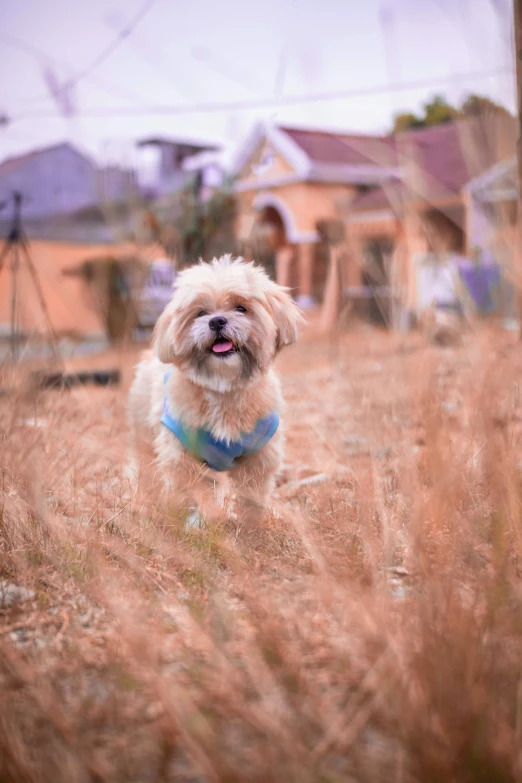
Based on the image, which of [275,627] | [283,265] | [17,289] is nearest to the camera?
[275,627]

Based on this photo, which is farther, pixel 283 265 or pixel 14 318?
pixel 283 265

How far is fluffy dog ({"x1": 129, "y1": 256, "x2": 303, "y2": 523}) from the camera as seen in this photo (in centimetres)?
340

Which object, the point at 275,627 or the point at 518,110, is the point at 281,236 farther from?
the point at 275,627

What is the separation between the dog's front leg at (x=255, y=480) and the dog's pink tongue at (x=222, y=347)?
544 mm

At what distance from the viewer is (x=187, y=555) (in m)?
2.68

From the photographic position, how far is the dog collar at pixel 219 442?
11.4ft

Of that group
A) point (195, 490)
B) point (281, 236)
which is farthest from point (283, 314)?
point (281, 236)

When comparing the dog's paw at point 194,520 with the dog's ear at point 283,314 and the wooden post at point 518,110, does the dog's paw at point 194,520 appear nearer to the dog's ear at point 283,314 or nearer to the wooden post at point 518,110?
the dog's ear at point 283,314

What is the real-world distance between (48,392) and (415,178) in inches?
90.6

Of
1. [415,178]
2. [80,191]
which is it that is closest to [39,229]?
[80,191]

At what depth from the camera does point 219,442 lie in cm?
346

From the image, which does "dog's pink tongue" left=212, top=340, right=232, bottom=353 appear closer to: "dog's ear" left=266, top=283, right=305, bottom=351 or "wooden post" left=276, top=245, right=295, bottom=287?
"dog's ear" left=266, top=283, right=305, bottom=351

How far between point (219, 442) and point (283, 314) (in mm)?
705

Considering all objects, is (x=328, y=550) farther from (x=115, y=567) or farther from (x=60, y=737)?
(x=60, y=737)
